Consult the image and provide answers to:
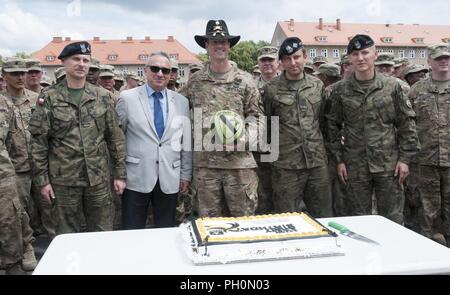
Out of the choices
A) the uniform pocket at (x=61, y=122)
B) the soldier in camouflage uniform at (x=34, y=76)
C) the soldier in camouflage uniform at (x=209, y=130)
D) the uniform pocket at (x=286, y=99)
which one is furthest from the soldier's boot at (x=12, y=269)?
the soldier in camouflage uniform at (x=34, y=76)

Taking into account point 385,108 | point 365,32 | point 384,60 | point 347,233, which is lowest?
point 347,233

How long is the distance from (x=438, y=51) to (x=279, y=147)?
2.12 m

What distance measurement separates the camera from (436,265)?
1.82m

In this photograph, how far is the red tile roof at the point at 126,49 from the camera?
48.8 metres

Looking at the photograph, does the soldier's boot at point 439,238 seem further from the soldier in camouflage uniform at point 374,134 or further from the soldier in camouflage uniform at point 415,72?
the soldier in camouflage uniform at point 415,72

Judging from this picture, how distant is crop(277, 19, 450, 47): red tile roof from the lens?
49969 mm

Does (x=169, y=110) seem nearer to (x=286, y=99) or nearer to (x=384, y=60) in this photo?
(x=286, y=99)

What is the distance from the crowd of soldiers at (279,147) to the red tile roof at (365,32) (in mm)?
46550

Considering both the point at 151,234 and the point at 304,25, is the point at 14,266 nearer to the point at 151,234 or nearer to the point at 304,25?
the point at 151,234

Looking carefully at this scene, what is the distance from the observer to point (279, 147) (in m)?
4.36

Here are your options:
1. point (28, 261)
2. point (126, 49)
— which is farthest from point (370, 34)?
point (28, 261)

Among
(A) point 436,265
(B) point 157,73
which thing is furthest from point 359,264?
(B) point 157,73

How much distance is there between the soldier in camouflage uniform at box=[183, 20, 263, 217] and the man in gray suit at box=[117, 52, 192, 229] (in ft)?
0.51

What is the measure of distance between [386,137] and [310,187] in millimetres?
875
